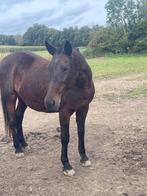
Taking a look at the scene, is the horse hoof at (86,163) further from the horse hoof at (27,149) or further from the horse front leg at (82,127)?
the horse hoof at (27,149)

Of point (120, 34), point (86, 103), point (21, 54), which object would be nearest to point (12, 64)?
point (21, 54)

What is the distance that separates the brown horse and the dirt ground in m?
0.25

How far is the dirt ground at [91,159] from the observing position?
4340 mm

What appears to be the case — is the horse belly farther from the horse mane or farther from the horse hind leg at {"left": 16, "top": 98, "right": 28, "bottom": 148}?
the horse mane

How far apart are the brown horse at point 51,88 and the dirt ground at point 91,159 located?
0.83 feet

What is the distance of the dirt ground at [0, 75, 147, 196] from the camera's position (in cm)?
434

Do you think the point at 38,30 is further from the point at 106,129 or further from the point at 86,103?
the point at 86,103

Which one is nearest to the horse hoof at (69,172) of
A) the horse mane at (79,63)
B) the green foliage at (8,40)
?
the horse mane at (79,63)

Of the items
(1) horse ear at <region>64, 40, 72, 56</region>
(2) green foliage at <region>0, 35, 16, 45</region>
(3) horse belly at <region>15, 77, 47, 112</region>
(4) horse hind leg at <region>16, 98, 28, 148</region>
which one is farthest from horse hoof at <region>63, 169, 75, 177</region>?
(2) green foliage at <region>0, 35, 16, 45</region>

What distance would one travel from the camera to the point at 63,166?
4.82 meters

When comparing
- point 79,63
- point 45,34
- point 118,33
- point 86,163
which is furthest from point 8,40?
point 79,63

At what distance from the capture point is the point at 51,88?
4086mm

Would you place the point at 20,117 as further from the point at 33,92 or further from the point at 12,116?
the point at 33,92

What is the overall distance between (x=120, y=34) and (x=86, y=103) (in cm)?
2958
